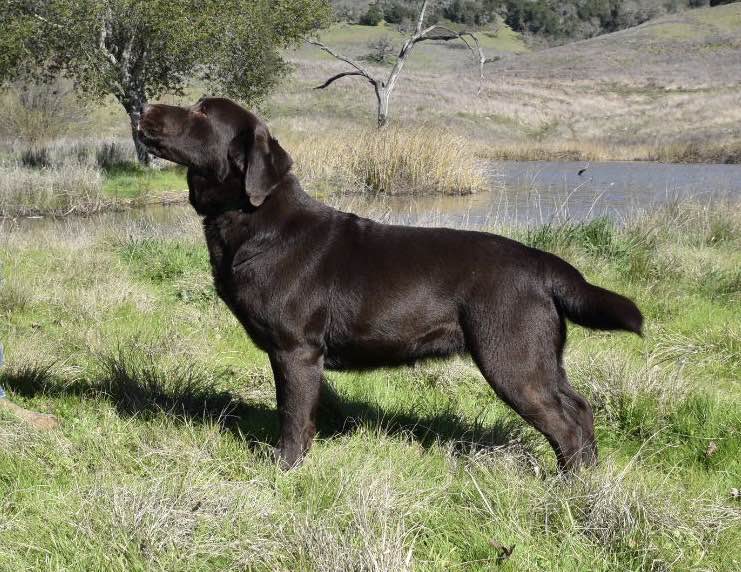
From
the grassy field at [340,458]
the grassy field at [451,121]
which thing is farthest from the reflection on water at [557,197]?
the grassy field at [340,458]

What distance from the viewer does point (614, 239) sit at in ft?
28.0

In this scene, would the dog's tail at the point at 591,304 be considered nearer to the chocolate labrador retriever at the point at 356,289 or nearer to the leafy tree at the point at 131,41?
the chocolate labrador retriever at the point at 356,289

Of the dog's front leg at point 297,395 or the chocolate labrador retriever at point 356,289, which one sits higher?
the chocolate labrador retriever at point 356,289

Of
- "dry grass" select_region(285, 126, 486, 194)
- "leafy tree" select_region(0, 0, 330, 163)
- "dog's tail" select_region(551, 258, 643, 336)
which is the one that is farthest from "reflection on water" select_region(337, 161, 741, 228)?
"leafy tree" select_region(0, 0, 330, 163)

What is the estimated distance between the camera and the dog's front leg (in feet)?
11.6

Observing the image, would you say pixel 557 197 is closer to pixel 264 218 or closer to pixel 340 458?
pixel 264 218

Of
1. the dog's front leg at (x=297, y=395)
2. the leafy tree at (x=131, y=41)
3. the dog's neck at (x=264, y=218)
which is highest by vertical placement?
the leafy tree at (x=131, y=41)

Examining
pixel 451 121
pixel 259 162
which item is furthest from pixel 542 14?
pixel 259 162

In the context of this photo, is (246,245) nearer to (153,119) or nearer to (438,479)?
(153,119)

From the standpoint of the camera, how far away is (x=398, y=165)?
19.3 metres

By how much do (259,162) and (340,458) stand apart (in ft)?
4.71

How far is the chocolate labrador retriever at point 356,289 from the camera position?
11.2ft

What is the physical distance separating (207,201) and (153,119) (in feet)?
1.56

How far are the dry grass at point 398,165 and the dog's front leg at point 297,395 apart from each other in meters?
15.3
